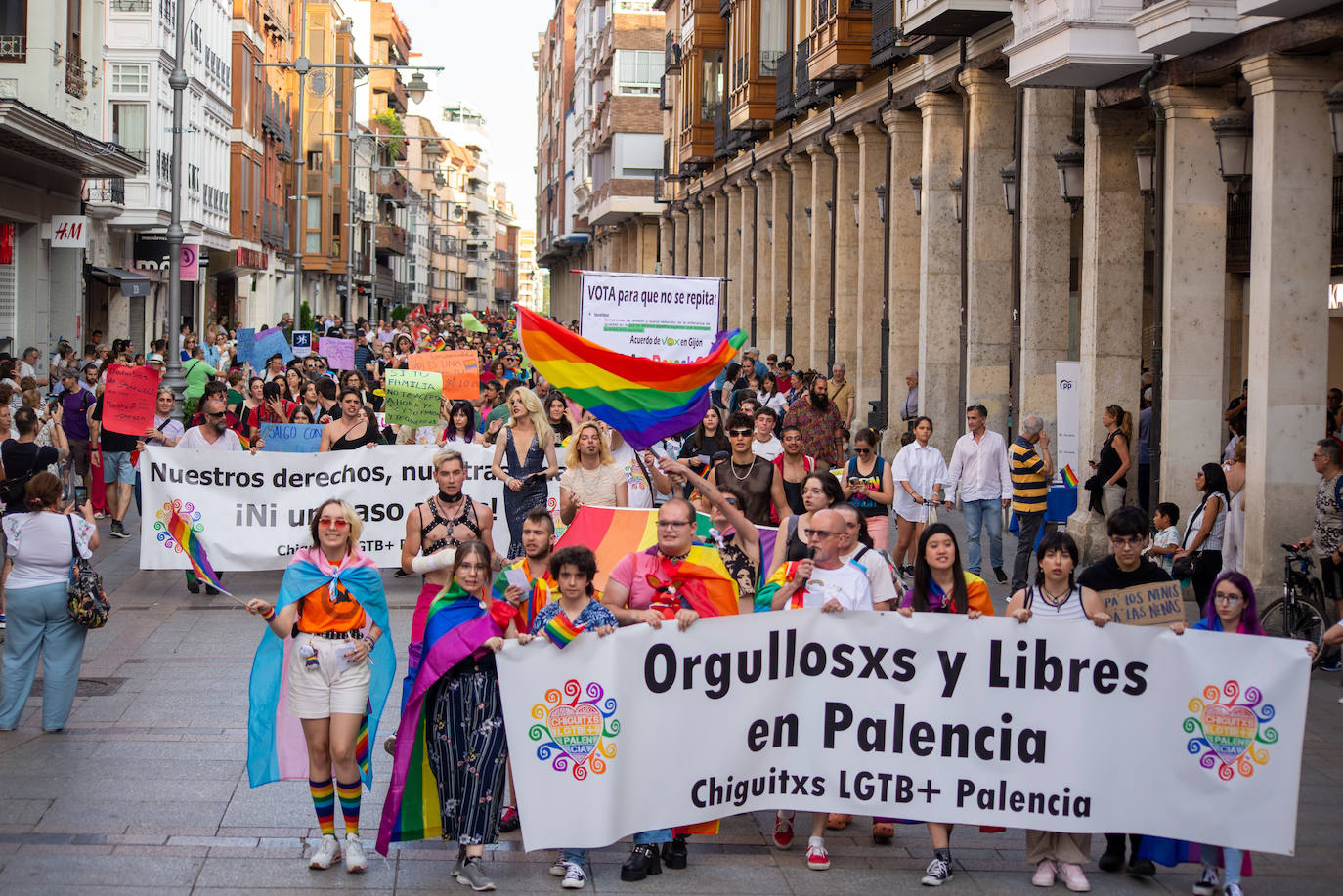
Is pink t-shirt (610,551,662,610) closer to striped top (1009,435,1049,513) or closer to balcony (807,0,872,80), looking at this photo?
striped top (1009,435,1049,513)

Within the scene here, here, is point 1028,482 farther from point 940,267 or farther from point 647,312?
point 940,267

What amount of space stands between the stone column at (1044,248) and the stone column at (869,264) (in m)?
8.87

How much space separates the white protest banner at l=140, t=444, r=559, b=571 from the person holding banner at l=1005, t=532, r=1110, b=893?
8066mm

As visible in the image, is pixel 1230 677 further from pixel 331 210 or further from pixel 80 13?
pixel 331 210

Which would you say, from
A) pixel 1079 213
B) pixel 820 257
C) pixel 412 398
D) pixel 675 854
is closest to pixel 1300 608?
pixel 675 854

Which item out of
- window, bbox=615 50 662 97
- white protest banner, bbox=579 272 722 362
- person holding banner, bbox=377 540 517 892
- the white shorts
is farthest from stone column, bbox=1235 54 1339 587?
window, bbox=615 50 662 97

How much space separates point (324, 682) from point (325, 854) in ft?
2.39

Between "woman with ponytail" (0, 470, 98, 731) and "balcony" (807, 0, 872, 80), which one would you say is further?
"balcony" (807, 0, 872, 80)

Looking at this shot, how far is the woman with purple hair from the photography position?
7082 mm

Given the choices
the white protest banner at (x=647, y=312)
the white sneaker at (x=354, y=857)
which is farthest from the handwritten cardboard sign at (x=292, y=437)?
the white sneaker at (x=354, y=857)

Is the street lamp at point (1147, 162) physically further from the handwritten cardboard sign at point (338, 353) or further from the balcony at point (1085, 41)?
the handwritten cardboard sign at point (338, 353)

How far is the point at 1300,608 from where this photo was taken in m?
11.9

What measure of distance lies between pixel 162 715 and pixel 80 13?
85.1ft

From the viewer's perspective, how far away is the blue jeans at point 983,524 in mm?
15844
